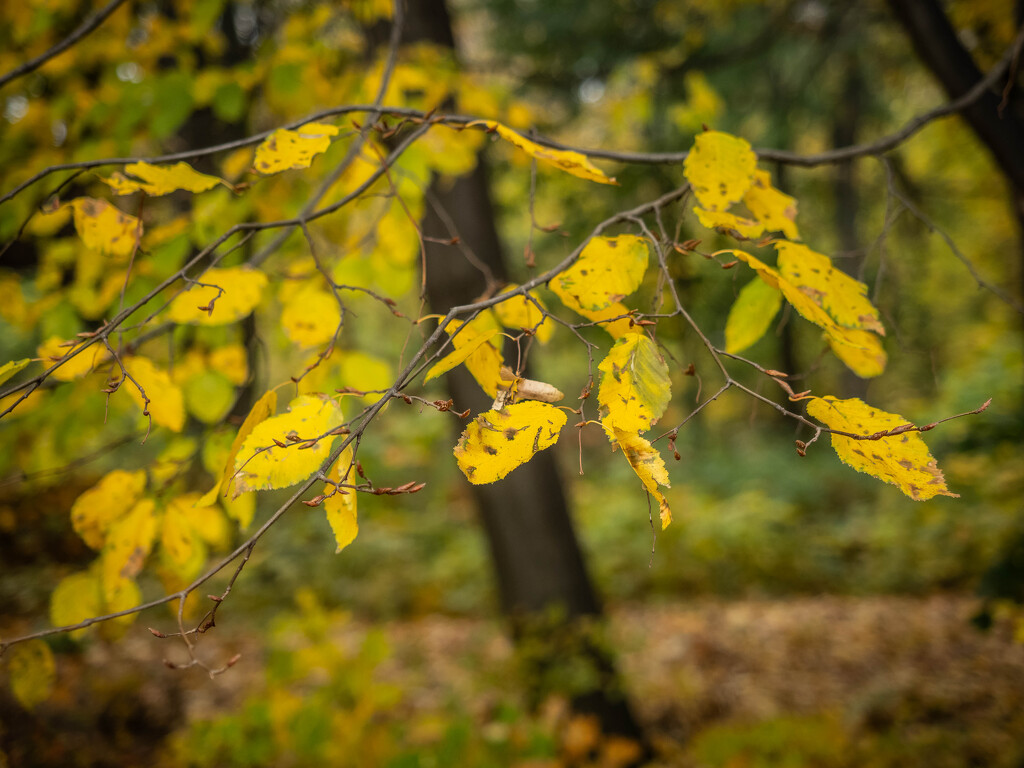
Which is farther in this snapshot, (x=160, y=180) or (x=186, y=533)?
(x=186, y=533)

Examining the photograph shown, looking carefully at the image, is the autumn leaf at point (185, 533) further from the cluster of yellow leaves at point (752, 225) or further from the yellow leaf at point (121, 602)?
the cluster of yellow leaves at point (752, 225)

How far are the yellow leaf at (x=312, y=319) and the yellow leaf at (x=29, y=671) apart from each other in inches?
23.5

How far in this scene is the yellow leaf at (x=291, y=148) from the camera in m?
0.70

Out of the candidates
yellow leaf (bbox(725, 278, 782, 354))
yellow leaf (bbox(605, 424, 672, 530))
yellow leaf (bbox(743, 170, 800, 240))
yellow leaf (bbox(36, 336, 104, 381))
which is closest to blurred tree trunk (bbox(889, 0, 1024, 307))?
yellow leaf (bbox(743, 170, 800, 240))

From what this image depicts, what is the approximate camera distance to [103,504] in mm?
898

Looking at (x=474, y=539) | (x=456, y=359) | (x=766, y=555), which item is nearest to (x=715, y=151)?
(x=456, y=359)

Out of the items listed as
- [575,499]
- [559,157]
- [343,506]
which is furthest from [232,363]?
[575,499]

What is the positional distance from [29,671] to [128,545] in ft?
0.67

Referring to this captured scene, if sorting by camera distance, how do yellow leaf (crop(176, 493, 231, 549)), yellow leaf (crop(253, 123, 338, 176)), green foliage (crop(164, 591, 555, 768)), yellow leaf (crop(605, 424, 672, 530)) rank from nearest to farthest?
yellow leaf (crop(605, 424, 672, 530))
yellow leaf (crop(253, 123, 338, 176))
yellow leaf (crop(176, 493, 231, 549))
green foliage (crop(164, 591, 555, 768))

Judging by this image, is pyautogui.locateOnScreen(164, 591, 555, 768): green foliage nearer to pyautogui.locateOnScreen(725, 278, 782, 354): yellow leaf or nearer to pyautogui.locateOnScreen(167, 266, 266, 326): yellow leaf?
pyautogui.locateOnScreen(167, 266, 266, 326): yellow leaf

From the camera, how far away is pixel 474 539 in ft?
23.1

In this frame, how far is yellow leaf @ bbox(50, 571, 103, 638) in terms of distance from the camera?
0.95 metres

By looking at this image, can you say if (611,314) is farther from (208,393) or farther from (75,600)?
(75,600)

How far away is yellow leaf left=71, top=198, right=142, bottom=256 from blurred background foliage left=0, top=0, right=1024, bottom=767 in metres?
0.31
